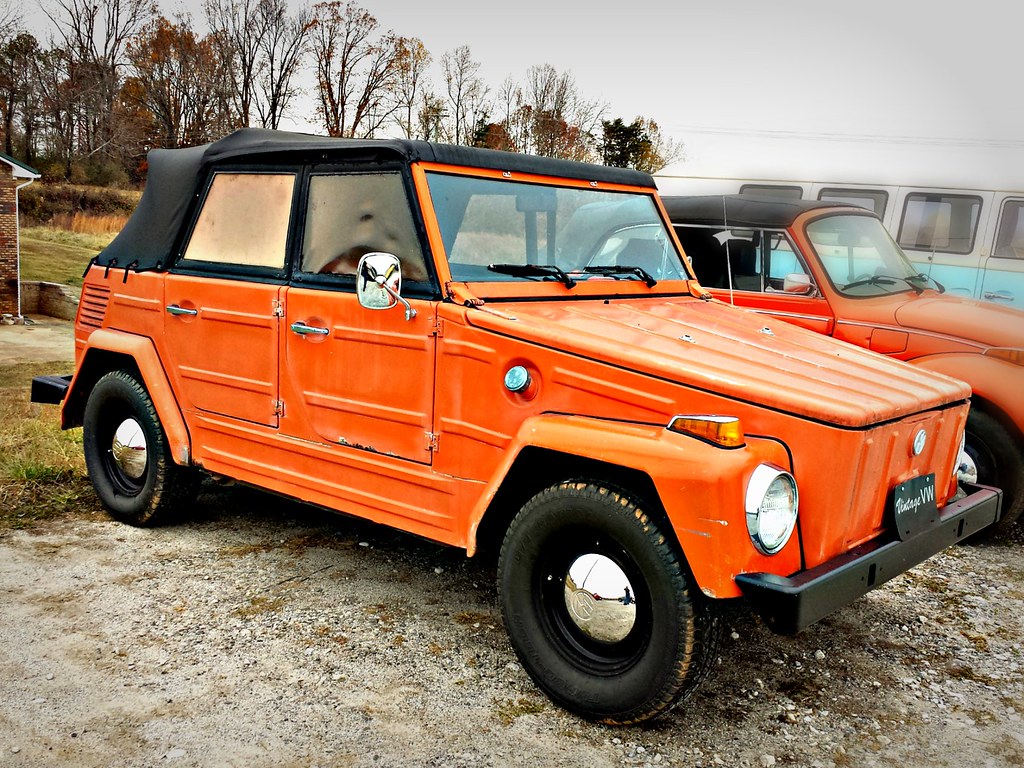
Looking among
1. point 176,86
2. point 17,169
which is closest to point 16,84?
point 176,86

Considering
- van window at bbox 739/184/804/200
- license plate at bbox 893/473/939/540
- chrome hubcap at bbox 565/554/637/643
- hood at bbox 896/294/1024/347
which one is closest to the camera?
chrome hubcap at bbox 565/554/637/643

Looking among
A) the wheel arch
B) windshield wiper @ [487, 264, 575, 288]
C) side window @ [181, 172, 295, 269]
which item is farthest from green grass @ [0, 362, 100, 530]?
windshield wiper @ [487, 264, 575, 288]

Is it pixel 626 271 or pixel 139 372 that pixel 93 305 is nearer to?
pixel 139 372

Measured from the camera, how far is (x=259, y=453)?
4555 mm

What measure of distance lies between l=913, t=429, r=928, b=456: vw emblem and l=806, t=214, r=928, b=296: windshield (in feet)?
10.3

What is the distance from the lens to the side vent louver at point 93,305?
17.7 ft

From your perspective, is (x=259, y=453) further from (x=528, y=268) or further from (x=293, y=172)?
(x=528, y=268)

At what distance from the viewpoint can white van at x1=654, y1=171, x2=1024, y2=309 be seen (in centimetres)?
1114

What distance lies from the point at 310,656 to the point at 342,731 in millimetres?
597

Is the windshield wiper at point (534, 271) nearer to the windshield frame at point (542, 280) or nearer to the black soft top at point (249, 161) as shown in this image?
the windshield frame at point (542, 280)

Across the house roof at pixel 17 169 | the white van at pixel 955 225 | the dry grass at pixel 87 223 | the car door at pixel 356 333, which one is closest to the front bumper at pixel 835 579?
the car door at pixel 356 333

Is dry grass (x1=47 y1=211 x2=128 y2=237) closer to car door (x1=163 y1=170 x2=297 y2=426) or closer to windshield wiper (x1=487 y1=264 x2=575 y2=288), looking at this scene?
car door (x1=163 y1=170 x2=297 y2=426)

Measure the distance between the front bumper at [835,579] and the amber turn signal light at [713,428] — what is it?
0.42m

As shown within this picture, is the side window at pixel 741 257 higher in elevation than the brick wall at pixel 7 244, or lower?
higher
